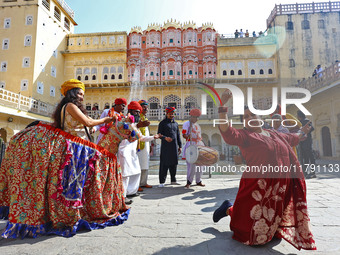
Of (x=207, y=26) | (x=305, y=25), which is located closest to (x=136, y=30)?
(x=207, y=26)

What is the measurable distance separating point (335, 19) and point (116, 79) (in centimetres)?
2230

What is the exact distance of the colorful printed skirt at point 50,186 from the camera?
1.93 metres

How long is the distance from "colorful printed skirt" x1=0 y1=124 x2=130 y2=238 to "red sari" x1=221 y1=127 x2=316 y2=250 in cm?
131

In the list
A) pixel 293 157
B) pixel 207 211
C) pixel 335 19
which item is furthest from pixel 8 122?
pixel 335 19

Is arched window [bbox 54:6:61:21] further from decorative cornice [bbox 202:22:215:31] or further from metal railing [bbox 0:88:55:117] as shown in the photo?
decorative cornice [bbox 202:22:215:31]

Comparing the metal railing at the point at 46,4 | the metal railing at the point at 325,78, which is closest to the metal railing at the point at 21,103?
the metal railing at the point at 46,4

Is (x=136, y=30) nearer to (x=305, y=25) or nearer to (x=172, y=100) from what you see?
(x=172, y=100)

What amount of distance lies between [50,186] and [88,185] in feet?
1.18

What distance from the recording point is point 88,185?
7.30 feet

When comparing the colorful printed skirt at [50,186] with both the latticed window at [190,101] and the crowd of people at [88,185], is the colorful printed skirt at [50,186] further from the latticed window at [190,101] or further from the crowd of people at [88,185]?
the latticed window at [190,101]

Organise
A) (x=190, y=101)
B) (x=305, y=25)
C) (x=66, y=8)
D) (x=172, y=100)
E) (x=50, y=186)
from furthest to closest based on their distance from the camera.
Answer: (x=66, y=8), (x=172, y=100), (x=190, y=101), (x=305, y=25), (x=50, y=186)

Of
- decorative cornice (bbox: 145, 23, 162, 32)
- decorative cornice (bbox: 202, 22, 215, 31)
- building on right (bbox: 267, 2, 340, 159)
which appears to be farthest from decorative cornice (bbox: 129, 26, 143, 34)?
building on right (bbox: 267, 2, 340, 159)

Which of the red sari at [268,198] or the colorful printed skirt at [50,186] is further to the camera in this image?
the colorful printed skirt at [50,186]

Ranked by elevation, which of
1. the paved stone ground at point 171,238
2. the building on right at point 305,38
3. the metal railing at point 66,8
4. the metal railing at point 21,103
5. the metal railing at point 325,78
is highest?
the metal railing at point 66,8
